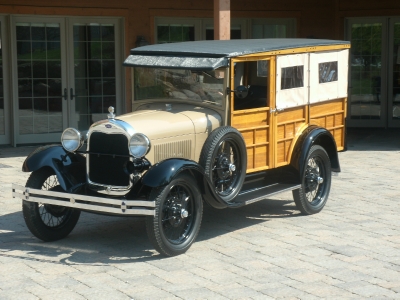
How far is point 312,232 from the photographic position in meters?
7.30

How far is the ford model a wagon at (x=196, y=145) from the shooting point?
6.46 metres

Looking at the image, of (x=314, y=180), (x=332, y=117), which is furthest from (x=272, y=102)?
(x=332, y=117)

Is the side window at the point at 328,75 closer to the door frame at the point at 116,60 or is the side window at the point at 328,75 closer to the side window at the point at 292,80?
the side window at the point at 292,80

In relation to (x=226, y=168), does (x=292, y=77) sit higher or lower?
higher

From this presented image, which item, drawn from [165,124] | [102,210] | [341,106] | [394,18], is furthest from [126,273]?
[394,18]

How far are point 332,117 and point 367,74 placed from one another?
24.7 ft

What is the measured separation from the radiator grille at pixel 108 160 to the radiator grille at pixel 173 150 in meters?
0.30

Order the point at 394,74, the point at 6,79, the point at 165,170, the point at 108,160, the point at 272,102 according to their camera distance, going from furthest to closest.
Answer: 1. the point at 394,74
2. the point at 6,79
3. the point at 272,102
4. the point at 108,160
5. the point at 165,170

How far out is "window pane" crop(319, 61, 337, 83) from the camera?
8.38 m

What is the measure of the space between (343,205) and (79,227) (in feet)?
10.1

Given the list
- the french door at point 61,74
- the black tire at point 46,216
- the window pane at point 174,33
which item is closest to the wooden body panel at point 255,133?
the black tire at point 46,216

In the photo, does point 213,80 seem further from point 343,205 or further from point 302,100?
point 343,205

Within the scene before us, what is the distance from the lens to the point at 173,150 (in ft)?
22.4

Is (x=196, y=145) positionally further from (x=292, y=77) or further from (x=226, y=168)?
(x=292, y=77)
